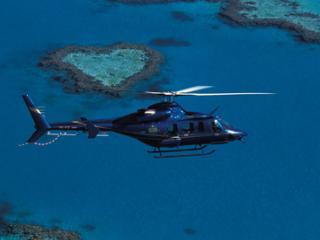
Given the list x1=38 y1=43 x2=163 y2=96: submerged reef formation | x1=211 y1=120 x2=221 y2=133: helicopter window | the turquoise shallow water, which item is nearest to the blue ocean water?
x1=38 y1=43 x2=163 y2=96: submerged reef formation

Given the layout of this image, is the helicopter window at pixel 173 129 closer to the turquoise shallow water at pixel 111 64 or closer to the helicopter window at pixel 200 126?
the helicopter window at pixel 200 126

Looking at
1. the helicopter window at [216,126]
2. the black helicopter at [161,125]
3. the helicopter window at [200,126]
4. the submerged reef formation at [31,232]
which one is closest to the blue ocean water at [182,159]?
the submerged reef formation at [31,232]

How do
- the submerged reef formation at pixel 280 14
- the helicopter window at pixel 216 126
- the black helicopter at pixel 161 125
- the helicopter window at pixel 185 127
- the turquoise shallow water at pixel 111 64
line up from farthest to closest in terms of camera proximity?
the submerged reef formation at pixel 280 14 < the turquoise shallow water at pixel 111 64 < the helicopter window at pixel 216 126 < the helicopter window at pixel 185 127 < the black helicopter at pixel 161 125

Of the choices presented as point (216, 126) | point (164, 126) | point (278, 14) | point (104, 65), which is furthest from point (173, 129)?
point (278, 14)

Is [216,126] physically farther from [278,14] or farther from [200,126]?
[278,14]

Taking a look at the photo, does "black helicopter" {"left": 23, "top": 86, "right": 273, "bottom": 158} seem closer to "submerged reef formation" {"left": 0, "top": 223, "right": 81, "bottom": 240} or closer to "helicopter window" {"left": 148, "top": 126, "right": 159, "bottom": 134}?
"helicopter window" {"left": 148, "top": 126, "right": 159, "bottom": 134}

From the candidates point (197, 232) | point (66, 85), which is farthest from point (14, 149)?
point (197, 232)
